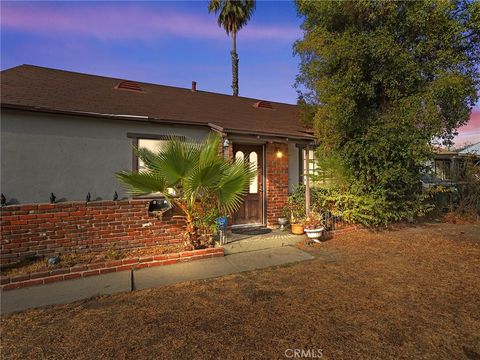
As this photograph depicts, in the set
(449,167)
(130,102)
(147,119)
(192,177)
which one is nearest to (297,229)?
(192,177)

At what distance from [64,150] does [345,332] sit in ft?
22.2

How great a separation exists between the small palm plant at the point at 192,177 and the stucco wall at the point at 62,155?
6.29 feet

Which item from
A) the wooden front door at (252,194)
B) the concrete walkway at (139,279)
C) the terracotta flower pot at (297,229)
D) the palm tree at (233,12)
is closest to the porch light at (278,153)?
the wooden front door at (252,194)

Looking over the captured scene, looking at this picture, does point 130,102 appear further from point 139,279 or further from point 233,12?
point 233,12

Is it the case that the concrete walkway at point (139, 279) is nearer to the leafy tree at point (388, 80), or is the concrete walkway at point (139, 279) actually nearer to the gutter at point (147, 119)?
the gutter at point (147, 119)

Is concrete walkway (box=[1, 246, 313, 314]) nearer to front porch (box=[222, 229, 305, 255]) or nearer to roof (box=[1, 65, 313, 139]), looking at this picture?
front porch (box=[222, 229, 305, 255])

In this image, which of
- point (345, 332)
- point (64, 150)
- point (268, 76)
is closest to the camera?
point (345, 332)

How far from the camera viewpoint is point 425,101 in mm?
7215

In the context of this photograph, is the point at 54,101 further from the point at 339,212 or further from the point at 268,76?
the point at 268,76

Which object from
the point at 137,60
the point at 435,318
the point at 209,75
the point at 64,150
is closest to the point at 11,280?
the point at 64,150

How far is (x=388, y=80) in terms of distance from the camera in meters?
7.52

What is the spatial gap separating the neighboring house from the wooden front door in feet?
0.10

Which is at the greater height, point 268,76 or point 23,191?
point 268,76

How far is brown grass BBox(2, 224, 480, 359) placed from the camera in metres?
2.72
